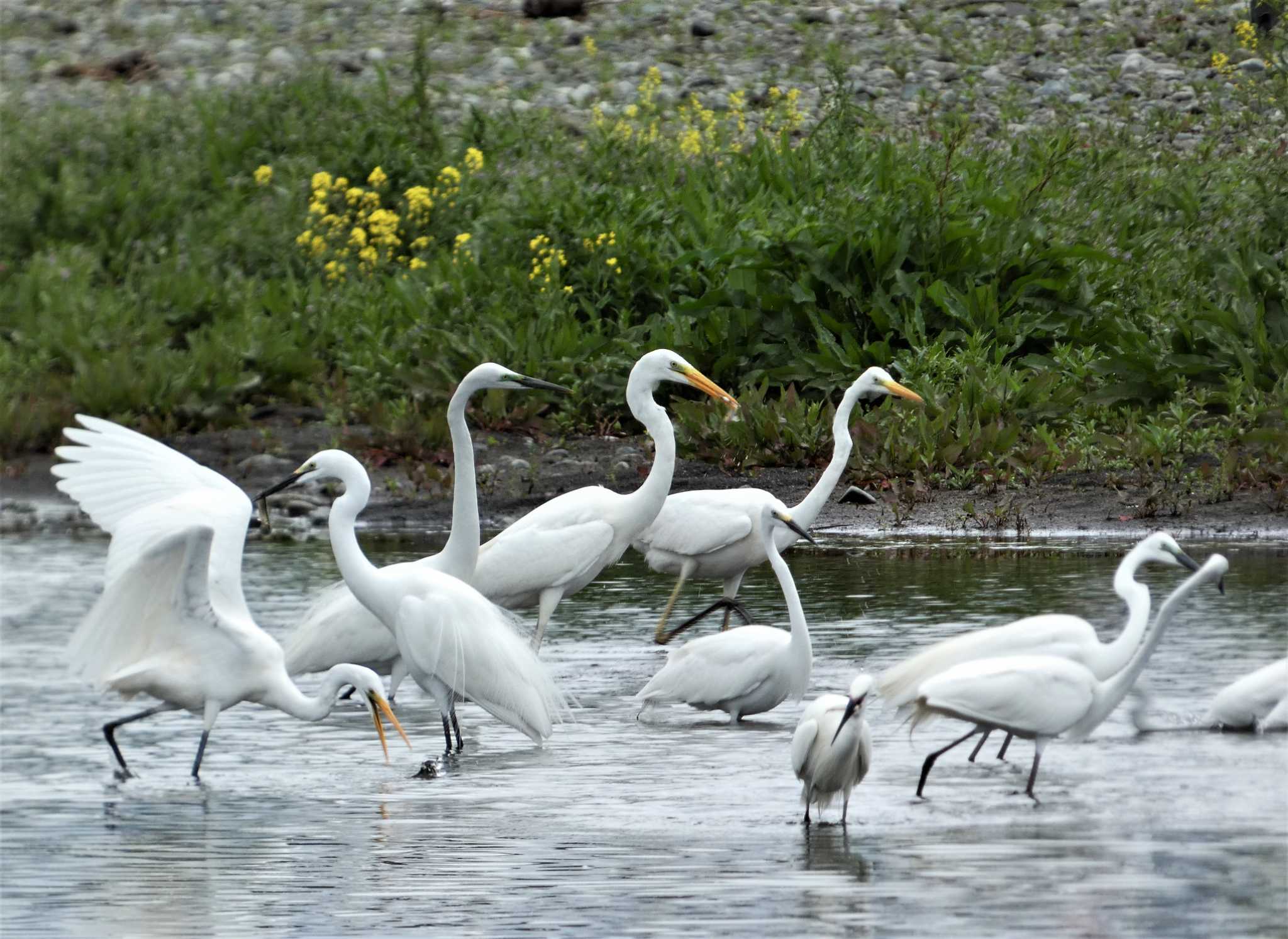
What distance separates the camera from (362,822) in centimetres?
716

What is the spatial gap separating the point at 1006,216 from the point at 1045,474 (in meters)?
2.42

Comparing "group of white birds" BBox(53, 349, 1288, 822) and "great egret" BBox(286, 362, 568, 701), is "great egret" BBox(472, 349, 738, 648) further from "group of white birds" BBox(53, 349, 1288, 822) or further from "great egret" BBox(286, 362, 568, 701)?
"great egret" BBox(286, 362, 568, 701)

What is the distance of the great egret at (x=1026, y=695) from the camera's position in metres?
7.15

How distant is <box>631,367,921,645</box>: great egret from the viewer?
10.6 meters

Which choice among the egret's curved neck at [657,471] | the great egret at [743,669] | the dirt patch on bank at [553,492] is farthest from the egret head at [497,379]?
the dirt patch on bank at [553,492]

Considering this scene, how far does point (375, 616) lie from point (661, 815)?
8.21ft

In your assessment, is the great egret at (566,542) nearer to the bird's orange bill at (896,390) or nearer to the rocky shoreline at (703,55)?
the bird's orange bill at (896,390)

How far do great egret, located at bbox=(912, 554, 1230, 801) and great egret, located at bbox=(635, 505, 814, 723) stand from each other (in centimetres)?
121

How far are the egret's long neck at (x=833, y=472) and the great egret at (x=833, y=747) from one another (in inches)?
139

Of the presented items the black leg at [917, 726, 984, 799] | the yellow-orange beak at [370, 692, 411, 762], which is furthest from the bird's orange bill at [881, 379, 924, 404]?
the black leg at [917, 726, 984, 799]

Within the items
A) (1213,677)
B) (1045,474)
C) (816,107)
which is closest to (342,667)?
(1213,677)

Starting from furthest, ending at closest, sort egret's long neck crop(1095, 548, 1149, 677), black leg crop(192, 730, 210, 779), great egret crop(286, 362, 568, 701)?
1. great egret crop(286, 362, 568, 701)
2. black leg crop(192, 730, 210, 779)
3. egret's long neck crop(1095, 548, 1149, 677)

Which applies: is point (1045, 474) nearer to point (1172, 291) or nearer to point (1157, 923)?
point (1172, 291)

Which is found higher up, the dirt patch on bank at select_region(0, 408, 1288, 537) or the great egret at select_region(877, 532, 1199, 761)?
the great egret at select_region(877, 532, 1199, 761)
